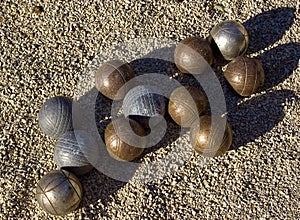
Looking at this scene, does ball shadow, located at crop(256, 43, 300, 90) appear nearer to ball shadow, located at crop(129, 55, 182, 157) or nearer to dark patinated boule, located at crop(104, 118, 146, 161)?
ball shadow, located at crop(129, 55, 182, 157)

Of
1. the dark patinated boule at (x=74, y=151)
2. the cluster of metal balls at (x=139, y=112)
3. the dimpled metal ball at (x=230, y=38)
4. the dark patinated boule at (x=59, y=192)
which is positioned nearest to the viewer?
the dark patinated boule at (x=59, y=192)

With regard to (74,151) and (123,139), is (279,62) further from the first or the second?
(74,151)

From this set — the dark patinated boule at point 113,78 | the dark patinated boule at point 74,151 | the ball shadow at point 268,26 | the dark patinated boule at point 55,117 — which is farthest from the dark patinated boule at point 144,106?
the ball shadow at point 268,26

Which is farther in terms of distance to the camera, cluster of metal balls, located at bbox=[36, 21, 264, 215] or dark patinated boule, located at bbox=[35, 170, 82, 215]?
cluster of metal balls, located at bbox=[36, 21, 264, 215]

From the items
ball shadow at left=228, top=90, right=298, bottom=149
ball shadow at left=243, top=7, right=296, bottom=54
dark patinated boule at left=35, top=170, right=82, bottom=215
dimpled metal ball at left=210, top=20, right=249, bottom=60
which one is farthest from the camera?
ball shadow at left=243, top=7, right=296, bottom=54

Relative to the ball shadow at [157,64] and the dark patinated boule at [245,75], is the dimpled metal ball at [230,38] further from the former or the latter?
the ball shadow at [157,64]

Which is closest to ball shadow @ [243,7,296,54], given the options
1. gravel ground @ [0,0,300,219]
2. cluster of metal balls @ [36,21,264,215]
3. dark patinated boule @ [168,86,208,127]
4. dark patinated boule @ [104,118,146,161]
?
gravel ground @ [0,0,300,219]
